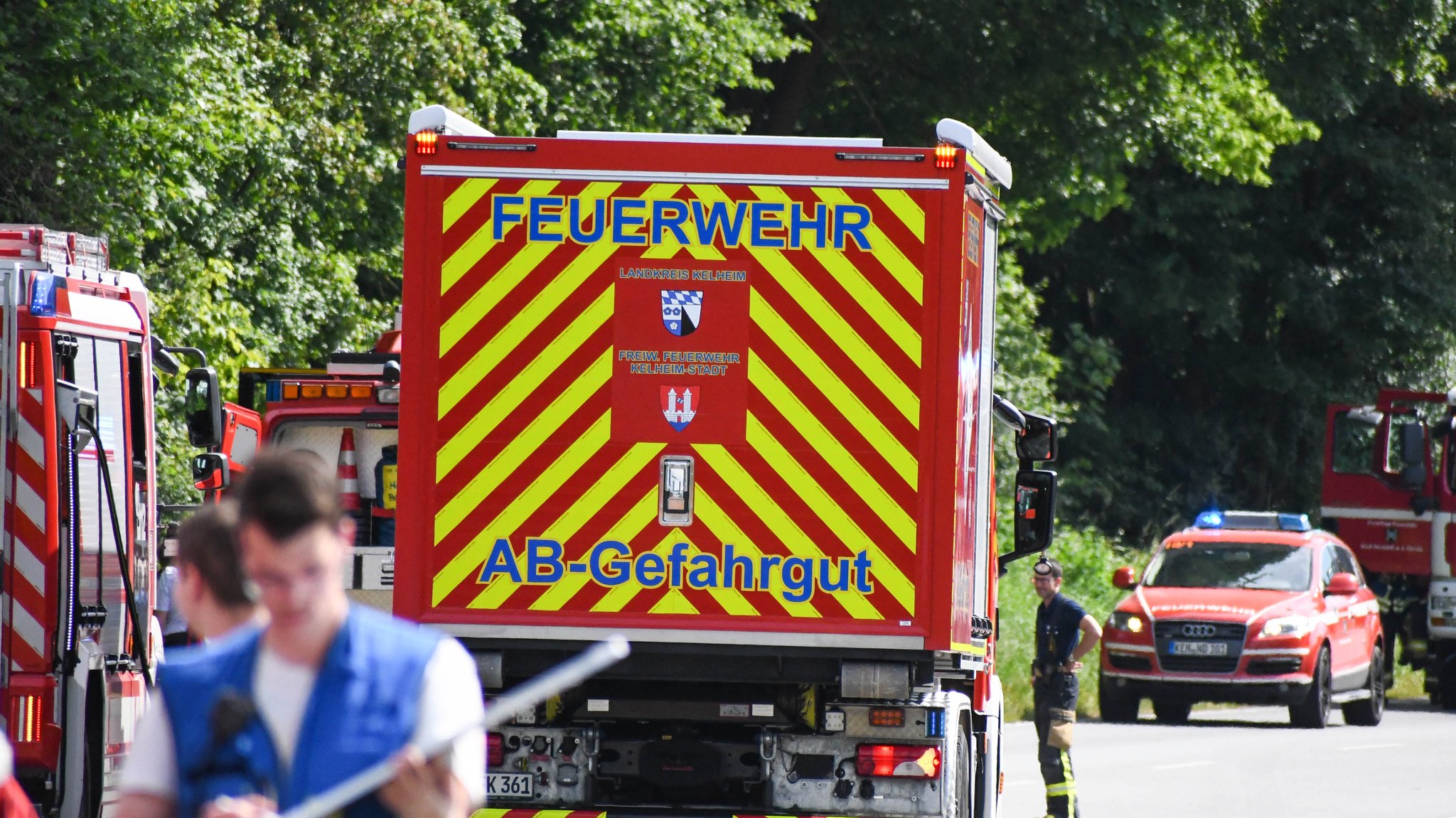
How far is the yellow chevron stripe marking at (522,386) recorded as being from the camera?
948cm

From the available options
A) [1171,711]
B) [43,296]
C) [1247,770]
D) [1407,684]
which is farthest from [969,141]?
[1407,684]

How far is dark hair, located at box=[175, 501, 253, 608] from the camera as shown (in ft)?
12.8

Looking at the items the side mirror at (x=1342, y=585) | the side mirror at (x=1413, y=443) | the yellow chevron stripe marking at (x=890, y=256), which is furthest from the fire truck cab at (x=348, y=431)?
the side mirror at (x=1413, y=443)

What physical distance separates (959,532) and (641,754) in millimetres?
1591

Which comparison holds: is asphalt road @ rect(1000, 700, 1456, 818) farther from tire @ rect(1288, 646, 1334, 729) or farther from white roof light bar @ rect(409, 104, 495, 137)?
white roof light bar @ rect(409, 104, 495, 137)

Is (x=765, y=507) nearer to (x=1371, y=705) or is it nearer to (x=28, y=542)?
(x=28, y=542)

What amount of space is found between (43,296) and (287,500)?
6.65 metres

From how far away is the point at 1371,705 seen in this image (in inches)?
919

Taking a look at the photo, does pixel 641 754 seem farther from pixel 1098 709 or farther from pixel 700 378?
pixel 1098 709

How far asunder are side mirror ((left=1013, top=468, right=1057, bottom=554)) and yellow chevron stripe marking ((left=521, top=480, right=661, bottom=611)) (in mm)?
2351

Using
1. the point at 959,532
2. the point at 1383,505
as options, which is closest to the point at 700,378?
the point at 959,532

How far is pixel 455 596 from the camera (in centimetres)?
946

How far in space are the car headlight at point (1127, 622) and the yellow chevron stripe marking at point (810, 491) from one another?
42.9 feet

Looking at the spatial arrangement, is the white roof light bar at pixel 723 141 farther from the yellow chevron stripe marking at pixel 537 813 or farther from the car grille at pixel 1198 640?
the car grille at pixel 1198 640
